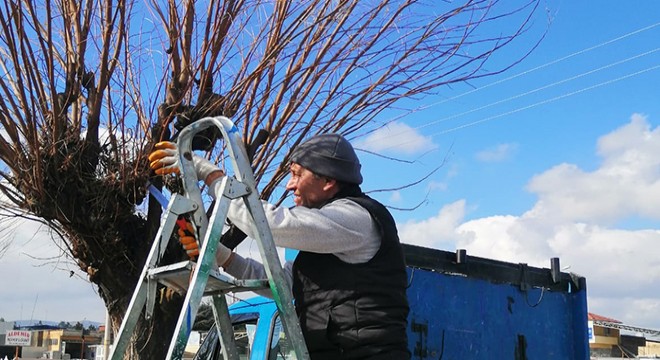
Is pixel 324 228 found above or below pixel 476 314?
above

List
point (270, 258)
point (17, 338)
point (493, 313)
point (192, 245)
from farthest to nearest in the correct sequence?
1. point (17, 338)
2. point (493, 313)
3. point (192, 245)
4. point (270, 258)

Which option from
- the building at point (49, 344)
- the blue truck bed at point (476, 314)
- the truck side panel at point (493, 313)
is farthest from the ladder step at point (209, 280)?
the building at point (49, 344)

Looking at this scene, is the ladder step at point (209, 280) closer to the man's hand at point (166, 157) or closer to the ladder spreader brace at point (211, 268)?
the ladder spreader brace at point (211, 268)

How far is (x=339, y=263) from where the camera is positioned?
278 centimetres

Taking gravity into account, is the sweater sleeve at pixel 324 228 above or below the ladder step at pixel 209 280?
above

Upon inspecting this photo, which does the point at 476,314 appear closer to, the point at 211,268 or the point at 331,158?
the point at 331,158

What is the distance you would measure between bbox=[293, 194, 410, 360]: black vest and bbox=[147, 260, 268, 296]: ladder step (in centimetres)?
23

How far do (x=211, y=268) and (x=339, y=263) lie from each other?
21.5 inches

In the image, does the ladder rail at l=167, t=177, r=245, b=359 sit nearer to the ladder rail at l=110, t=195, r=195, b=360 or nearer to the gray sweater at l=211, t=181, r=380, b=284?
the gray sweater at l=211, t=181, r=380, b=284

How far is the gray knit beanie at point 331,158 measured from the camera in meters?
2.96

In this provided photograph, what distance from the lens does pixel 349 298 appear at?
8.89 ft

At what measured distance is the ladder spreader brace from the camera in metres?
2.38

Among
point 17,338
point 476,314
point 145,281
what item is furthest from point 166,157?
point 17,338

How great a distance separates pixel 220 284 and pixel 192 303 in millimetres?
284
